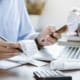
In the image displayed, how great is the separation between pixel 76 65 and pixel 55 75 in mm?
181

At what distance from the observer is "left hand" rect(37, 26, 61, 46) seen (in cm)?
110

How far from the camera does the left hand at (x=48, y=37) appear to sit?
43.3 inches

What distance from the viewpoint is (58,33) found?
108 centimetres

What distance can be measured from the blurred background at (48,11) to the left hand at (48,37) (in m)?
1.48

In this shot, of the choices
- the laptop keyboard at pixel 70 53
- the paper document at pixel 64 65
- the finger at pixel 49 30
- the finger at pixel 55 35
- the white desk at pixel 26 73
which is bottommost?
the white desk at pixel 26 73

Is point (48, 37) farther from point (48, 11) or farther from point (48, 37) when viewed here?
point (48, 11)

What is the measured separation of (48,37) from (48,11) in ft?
5.36

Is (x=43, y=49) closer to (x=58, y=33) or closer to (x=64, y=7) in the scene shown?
(x=58, y=33)

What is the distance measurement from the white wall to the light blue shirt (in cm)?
129

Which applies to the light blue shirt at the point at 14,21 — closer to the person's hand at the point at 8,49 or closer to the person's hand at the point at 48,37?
the person's hand at the point at 48,37

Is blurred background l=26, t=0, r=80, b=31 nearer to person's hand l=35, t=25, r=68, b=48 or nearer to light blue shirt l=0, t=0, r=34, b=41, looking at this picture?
light blue shirt l=0, t=0, r=34, b=41

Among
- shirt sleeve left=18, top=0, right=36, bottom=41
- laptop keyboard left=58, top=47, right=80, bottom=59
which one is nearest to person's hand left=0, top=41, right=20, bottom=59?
laptop keyboard left=58, top=47, right=80, bottom=59

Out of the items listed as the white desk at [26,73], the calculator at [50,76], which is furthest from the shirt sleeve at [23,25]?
the calculator at [50,76]

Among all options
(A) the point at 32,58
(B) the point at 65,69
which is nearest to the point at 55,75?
(B) the point at 65,69
